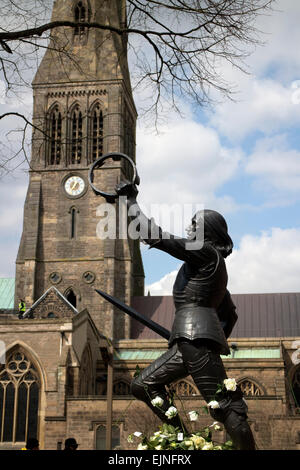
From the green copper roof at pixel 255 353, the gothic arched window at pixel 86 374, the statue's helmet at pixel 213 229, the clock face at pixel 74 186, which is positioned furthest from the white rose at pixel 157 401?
the clock face at pixel 74 186

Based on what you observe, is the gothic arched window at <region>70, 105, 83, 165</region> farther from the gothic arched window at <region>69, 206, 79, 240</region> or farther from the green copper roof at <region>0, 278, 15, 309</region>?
the green copper roof at <region>0, 278, 15, 309</region>

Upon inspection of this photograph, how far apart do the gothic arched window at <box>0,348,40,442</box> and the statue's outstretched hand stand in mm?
25996

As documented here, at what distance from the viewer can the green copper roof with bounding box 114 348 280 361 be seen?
127ft

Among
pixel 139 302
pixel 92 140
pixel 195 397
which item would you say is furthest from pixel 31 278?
pixel 195 397

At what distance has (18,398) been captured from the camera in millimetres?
31766

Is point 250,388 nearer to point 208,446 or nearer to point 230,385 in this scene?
point 230,385

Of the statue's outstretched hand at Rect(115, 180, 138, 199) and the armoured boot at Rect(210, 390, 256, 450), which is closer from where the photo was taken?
the armoured boot at Rect(210, 390, 256, 450)

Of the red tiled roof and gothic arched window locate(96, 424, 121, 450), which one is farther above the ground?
the red tiled roof

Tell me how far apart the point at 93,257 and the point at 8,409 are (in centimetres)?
1354

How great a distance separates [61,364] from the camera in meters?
31.1

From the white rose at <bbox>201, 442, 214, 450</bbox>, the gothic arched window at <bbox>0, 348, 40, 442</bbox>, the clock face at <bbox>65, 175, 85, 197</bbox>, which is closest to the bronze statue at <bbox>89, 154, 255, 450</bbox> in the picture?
the white rose at <bbox>201, 442, 214, 450</bbox>

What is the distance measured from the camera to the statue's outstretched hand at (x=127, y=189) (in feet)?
23.0

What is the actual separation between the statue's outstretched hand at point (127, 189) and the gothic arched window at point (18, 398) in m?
26.0

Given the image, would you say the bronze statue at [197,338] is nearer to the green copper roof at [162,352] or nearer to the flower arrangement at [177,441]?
the flower arrangement at [177,441]
